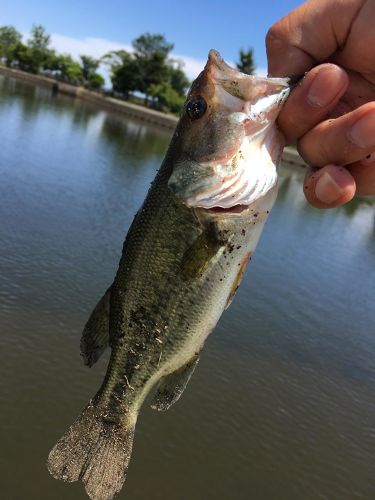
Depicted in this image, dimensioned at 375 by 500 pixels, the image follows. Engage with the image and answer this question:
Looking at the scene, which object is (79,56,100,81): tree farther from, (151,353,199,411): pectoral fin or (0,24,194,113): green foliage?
(151,353,199,411): pectoral fin

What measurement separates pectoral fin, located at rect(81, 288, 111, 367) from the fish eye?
3.75 ft

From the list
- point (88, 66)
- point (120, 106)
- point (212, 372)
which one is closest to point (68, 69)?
point (88, 66)

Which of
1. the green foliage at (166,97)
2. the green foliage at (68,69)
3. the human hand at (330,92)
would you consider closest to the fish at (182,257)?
the human hand at (330,92)

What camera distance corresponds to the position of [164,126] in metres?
51.2

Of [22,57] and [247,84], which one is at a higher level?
[247,84]

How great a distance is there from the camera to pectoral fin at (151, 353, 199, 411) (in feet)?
9.30

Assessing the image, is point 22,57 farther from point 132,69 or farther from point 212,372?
point 212,372

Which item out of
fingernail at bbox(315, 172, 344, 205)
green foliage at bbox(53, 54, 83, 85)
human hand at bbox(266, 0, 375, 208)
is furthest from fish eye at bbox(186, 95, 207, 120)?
green foliage at bbox(53, 54, 83, 85)

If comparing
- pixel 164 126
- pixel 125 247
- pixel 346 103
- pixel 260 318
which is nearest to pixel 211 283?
pixel 125 247

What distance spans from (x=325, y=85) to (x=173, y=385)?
6.13ft

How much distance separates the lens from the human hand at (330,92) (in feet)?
7.22

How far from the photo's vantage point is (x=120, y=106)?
5662 centimetres

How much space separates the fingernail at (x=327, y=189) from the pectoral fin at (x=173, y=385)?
118cm

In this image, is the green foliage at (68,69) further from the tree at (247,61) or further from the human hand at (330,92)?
the human hand at (330,92)
